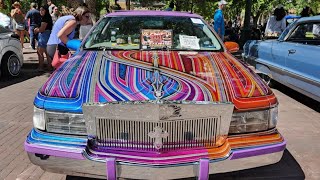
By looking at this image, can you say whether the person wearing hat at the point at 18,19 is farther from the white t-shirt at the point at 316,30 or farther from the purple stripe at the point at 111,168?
the purple stripe at the point at 111,168

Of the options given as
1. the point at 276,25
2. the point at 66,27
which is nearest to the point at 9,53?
the point at 66,27

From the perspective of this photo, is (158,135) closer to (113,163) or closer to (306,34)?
(113,163)

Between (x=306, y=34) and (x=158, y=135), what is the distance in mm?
5596

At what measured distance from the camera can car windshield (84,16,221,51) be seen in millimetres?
4184

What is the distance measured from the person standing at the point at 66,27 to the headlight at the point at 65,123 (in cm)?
315

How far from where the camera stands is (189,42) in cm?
429

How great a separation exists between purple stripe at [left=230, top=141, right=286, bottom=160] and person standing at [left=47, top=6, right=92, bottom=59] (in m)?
3.84

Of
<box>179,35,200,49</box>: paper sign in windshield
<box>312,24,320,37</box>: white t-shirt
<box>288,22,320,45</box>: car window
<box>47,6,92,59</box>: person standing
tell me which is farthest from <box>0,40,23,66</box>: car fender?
<box>312,24,320,37</box>: white t-shirt

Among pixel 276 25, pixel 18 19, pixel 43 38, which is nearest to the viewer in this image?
pixel 43 38

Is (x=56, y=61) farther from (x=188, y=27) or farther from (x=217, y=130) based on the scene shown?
(x=217, y=130)

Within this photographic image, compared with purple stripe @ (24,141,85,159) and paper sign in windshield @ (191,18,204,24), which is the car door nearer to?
paper sign in windshield @ (191,18,204,24)

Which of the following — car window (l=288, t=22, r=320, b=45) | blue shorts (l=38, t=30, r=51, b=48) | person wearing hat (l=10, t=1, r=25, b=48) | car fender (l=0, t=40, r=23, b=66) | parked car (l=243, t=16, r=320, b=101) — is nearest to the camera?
parked car (l=243, t=16, r=320, b=101)

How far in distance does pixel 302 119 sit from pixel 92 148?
380cm

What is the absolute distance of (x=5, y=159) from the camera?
12.6ft
